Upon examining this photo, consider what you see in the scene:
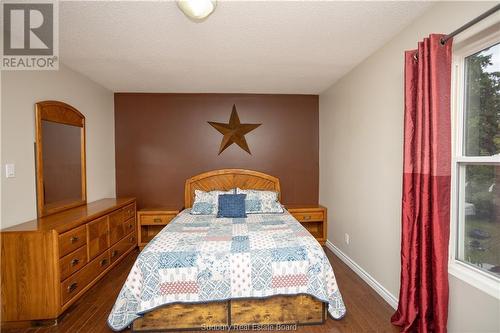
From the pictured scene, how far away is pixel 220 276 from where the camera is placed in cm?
192

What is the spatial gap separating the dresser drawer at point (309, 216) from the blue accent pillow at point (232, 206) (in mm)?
931

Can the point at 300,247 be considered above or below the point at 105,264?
above

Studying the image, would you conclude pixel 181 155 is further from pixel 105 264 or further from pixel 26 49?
pixel 26 49

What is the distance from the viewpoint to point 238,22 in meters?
1.93

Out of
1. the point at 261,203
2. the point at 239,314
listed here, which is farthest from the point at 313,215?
the point at 239,314

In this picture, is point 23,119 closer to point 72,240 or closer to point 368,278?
point 72,240

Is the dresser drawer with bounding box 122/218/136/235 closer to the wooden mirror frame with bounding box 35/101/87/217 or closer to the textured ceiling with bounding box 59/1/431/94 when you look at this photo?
the wooden mirror frame with bounding box 35/101/87/217

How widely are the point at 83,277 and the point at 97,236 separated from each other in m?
0.42

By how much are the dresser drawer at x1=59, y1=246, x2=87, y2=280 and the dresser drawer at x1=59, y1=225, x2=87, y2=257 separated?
0.05 metres

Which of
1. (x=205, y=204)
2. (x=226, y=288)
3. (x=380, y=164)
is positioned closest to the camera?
(x=226, y=288)

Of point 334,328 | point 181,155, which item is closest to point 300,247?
point 334,328

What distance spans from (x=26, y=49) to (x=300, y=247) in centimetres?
304

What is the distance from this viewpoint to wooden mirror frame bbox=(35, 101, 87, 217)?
2.36 m

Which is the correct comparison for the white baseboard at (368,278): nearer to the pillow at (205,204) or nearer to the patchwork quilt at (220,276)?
the patchwork quilt at (220,276)
